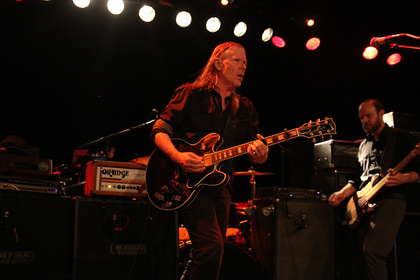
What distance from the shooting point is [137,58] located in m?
7.56

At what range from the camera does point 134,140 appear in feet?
25.0

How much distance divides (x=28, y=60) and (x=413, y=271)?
21.4 ft

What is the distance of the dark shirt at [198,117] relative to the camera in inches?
123

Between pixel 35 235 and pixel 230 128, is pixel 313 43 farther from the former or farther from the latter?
pixel 35 235

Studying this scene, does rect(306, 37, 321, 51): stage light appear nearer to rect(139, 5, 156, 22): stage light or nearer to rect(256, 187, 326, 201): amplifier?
rect(139, 5, 156, 22): stage light

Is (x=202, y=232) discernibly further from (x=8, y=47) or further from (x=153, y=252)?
(x=8, y=47)

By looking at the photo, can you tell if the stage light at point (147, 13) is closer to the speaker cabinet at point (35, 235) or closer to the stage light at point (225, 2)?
the stage light at point (225, 2)

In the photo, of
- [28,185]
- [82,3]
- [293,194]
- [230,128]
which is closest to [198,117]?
[230,128]

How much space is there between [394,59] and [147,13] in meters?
4.85

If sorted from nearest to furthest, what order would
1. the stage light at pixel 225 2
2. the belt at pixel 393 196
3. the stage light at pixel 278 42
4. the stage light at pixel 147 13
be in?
the belt at pixel 393 196 → the stage light at pixel 147 13 → the stage light at pixel 225 2 → the stage light at pixel 278 42

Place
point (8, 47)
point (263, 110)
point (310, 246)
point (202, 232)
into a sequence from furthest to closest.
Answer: point (263, 110) < point (8, 47) < point (310, 246) < point (202, 232)

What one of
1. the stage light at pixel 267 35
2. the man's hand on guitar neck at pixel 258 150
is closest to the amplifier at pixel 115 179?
the man's hand on guitar neck at pixel 258 150

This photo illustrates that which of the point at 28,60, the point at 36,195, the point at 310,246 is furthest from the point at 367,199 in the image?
the point at 28,60

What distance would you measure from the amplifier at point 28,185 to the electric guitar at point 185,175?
1227 mm
